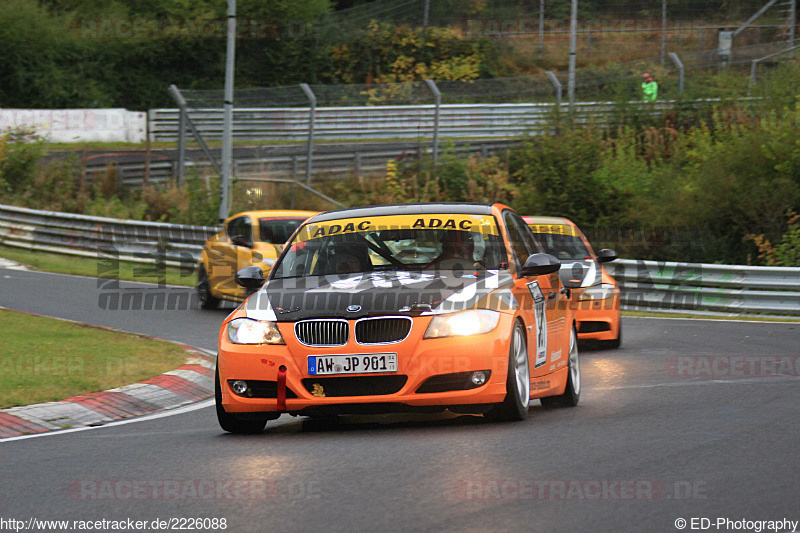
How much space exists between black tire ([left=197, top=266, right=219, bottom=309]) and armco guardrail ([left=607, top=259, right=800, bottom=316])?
286 inches

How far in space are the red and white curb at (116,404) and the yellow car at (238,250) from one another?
20.6ft

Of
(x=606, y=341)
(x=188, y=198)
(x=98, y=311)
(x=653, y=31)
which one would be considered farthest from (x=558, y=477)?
(x=653, y=31)

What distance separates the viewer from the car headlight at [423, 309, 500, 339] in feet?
25.2

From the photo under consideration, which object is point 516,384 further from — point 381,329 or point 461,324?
point 381,329

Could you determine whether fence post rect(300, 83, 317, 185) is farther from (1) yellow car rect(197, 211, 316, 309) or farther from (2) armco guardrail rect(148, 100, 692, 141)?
(1) yellow car rect(197, 211, 316, 309)

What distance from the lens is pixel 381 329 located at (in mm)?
7707

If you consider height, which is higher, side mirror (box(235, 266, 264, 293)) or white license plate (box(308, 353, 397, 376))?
side mirror (box(235, 266, 264, 293))

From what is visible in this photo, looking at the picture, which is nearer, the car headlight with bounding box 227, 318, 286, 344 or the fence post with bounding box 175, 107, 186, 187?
the car headlight with bounding box 227, 318, 286, 344

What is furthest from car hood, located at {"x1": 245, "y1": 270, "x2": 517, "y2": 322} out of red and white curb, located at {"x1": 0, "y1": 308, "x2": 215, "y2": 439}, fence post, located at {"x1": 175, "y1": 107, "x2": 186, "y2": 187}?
fence post, located at {"x1": 175, "y1": 107, "x2": 186, "y2": 187}

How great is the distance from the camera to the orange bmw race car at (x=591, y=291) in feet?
47.1

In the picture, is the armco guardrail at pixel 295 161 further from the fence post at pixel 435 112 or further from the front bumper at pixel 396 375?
the front bumper at pixel 396 375

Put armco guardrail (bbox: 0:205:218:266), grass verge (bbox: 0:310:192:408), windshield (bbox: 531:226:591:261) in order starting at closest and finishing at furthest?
grass verge (bbox: 0:310:192:408)
windshield (bbox: 531:226:591:261)
armco guardrail (bbox: 0:205:218:266)

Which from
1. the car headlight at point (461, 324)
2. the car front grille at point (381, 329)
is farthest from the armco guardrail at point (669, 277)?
the car front grille at point (381, 329)

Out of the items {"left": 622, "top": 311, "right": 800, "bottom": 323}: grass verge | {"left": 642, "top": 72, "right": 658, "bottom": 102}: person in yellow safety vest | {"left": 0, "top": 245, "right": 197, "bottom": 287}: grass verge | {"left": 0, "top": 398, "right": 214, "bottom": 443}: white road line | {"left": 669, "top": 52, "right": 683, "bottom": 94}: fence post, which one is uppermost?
{"left": 669, "top": 52, "right": 683, "bottom": 94}: fence post
